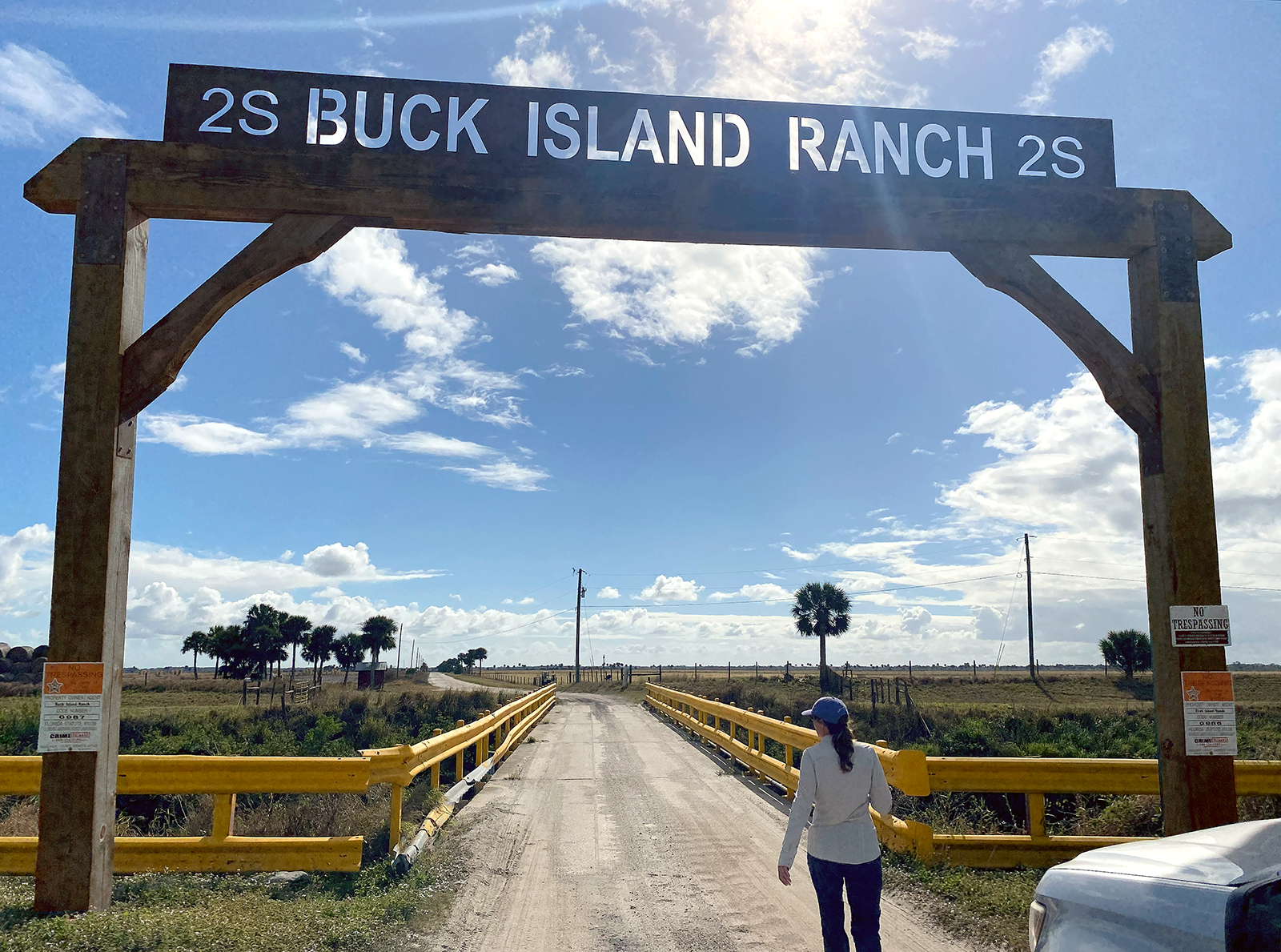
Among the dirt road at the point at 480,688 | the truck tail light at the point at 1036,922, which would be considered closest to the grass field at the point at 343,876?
the truck tail light at the point at 1036,922

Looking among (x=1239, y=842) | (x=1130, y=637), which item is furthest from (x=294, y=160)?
(x=1130, y=637)

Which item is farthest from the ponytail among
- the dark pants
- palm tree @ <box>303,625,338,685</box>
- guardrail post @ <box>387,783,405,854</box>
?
palm tree @ <box>303,625,338,685</box>

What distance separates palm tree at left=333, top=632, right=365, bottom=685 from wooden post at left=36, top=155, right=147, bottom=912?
80.1 m

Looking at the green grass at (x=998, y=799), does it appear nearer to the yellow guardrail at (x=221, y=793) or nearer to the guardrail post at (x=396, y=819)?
the guardrail post at (x=396, y=819)

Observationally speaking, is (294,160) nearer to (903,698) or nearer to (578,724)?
(578,724)

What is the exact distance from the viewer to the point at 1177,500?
677cm

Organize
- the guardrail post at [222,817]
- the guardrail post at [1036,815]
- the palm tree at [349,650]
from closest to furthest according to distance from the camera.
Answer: the guardrail post at [222,817] → the guardrail post at [1036,815] → the palm tree at [349,650]

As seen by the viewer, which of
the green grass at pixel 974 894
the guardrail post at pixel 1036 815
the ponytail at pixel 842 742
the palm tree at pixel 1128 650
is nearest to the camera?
the ponytail at pixel 842 742

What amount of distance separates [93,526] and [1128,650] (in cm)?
7011

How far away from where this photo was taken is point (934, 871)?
7117 mm

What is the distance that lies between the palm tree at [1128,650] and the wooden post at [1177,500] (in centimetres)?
6350

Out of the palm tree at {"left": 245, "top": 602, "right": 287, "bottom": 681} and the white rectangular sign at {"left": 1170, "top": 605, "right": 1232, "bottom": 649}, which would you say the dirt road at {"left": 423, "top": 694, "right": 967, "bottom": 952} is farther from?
the palm tree at {"left": 245, "top": 602, "right": 287, "bottom": 681}

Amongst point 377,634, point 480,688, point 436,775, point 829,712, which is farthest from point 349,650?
point 829,712

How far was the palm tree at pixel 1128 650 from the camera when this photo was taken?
6272 cm
